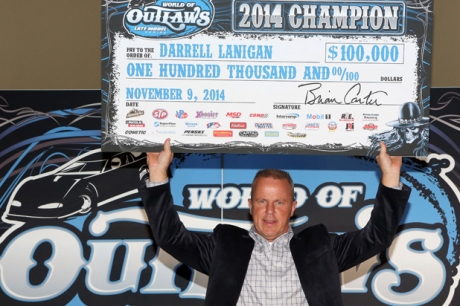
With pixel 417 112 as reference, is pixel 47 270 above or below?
below

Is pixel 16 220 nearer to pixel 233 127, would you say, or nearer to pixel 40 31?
pixel 40 31

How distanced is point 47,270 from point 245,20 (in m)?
2.48

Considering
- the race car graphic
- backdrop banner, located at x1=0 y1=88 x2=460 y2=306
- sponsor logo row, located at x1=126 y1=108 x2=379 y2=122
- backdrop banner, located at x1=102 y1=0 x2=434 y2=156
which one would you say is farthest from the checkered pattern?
the race car graphic

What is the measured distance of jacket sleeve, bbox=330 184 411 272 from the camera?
273cm

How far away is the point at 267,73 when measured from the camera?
2.95m

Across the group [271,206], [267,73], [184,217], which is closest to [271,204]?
Result: [271,206]

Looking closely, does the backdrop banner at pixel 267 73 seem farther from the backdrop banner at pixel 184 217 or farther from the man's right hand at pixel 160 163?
the backdrop banner at pixel 184 217

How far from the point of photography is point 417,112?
2916mm

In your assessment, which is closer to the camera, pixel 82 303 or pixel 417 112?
pixel 417 112

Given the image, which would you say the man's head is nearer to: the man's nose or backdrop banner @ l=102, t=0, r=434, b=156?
the man's nose

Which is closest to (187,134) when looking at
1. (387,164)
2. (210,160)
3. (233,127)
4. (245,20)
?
(233,127)

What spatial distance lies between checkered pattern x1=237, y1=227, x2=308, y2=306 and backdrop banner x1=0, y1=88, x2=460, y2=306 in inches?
76.9

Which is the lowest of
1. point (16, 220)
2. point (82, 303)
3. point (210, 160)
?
point (82, 303)
